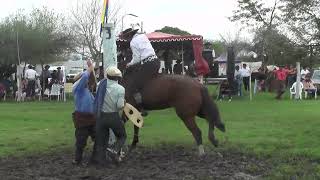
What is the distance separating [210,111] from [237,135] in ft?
7.72

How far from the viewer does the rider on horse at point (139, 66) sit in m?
11.0

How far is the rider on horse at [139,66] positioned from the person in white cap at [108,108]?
5.27ft

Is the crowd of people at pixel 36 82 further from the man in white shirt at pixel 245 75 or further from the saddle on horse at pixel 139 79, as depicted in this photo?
the saddle on horse at pixel 139 79

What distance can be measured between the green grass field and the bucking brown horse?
865 mm

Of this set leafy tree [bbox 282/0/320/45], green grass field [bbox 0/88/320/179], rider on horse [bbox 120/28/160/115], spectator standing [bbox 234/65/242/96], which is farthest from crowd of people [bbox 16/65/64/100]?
leafy tree [bbox 282/0/320/45]

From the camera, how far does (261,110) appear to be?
2003 cm

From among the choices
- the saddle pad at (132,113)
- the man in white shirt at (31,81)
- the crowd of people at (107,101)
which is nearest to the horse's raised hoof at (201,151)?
the saddle pad at (132,113)

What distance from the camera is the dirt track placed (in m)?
8.70

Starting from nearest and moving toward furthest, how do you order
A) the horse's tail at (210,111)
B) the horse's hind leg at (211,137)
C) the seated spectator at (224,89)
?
the horse's hind leg at (211,137), the horse's tail at (210,111), the seated spectator at (224,89)

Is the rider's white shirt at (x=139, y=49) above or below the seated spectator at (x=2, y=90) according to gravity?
above

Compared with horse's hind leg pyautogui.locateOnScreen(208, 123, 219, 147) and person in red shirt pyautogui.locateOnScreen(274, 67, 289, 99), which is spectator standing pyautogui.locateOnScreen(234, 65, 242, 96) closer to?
person in red shirt pyautogui.locateOnScreen(274, 67, 289, 99)

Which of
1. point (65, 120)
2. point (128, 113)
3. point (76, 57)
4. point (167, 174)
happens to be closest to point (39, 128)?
point (65, 120)

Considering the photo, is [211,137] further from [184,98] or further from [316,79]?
[316,79]

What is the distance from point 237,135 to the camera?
13.1 metres
